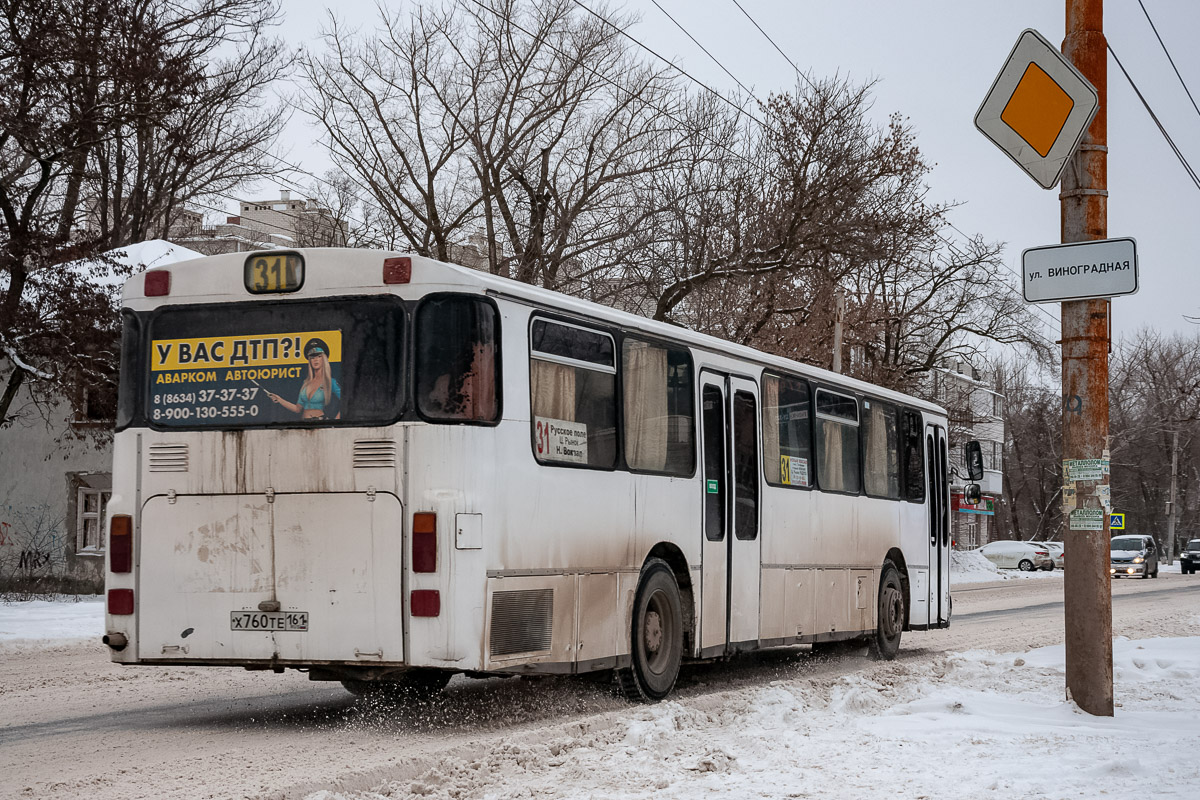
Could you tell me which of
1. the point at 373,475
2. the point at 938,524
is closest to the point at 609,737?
the point at 373,475

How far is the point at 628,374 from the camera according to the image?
10367 mm

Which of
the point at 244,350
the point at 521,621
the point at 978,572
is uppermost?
the point at 244,350

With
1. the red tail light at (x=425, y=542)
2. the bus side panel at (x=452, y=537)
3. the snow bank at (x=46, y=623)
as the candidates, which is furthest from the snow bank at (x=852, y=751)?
the snow bank at (x=46, y=623)

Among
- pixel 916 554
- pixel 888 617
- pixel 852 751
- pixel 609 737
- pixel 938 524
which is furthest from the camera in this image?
pixel 938 524

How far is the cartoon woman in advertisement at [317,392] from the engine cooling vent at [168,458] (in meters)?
0.73

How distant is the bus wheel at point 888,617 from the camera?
15.5 meters

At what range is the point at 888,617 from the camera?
15.7m

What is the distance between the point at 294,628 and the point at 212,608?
1.94 feet

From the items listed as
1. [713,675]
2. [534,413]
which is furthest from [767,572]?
[534,413]

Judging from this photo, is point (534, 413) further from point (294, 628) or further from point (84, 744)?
point (84, 744)

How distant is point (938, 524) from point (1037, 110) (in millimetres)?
9127

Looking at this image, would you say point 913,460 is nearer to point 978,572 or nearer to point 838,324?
point 838,324

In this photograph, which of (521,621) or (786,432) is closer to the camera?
(521,621)

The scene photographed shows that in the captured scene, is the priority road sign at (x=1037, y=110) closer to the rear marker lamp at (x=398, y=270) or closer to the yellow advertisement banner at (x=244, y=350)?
the rear marker lamp at (x=398, y=270)
